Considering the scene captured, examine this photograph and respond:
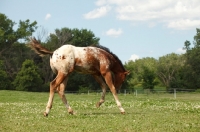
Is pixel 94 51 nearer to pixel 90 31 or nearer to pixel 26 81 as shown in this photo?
pixel 26 81

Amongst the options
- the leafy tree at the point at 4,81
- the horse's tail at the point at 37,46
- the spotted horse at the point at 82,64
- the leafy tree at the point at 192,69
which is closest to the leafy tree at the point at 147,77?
the leafy tree at the point at 192,69

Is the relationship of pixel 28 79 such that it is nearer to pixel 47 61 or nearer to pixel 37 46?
pixel 47 61

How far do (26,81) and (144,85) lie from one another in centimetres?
3208

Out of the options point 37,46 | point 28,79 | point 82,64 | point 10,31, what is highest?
point 10,31

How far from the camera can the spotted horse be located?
1334 centimetres

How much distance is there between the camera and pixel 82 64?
13.8m

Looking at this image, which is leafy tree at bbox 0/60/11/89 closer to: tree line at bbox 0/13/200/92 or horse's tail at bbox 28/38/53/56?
tree line at bbox 0/13/200/92

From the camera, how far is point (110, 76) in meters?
14.1

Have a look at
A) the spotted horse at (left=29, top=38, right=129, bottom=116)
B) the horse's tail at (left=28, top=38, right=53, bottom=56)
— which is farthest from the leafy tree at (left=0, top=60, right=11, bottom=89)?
the spotted horse at (left=29, top=38, right=129, bottom=116)

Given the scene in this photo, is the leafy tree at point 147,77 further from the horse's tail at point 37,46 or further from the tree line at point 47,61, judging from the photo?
the horse's tail at point 37,46

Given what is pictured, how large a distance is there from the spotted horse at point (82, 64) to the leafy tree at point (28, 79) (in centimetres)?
5805

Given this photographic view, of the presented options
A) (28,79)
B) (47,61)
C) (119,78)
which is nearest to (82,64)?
(119,78)

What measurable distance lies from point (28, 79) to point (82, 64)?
5907 cm

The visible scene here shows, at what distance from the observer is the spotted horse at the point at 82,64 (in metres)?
13.3
